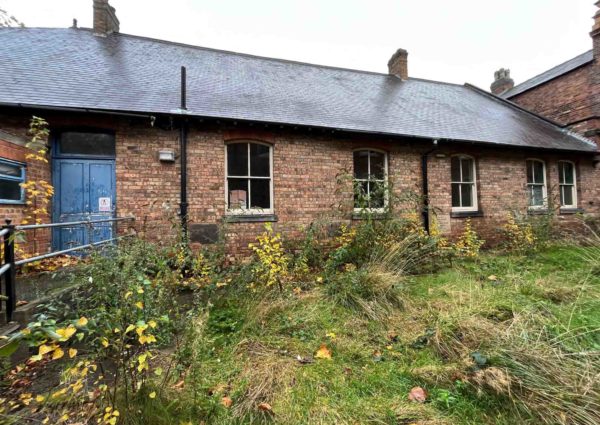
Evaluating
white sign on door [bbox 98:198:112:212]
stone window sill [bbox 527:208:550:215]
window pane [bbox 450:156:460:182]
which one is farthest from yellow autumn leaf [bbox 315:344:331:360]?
stone window sill [bbox 527:208:550:215]

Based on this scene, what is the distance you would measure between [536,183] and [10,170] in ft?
47.5

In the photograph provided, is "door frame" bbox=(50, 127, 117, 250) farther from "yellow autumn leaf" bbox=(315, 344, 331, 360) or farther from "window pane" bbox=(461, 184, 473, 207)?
"window pane" bbox=(461, 184, 473, 207)

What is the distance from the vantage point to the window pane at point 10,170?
5223mm

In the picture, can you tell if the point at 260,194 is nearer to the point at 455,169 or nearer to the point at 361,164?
the point at 361,164

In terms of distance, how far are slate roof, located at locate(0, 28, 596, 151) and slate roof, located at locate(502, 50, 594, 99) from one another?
2191 mm

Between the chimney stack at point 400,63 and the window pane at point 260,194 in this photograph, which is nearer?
the window pane at point 260,194

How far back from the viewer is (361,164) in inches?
340

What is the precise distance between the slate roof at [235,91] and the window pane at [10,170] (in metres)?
1.28

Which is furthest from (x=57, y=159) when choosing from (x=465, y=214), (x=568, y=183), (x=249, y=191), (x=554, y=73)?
(x=554, y=73)

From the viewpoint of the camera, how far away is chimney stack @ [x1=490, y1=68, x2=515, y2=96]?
17.5 meters

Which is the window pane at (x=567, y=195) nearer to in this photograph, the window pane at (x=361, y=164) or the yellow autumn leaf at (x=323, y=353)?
the window pane at (x=361, y=164)

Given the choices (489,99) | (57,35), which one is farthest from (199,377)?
(489,99)

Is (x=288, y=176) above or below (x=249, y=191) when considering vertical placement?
above

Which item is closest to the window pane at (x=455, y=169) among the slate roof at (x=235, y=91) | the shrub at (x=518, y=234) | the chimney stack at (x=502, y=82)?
the slate roof at (x=235, y=91)
